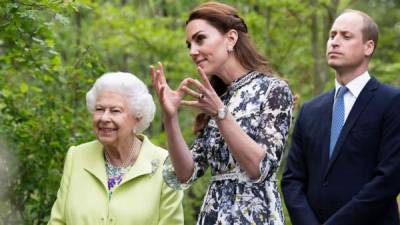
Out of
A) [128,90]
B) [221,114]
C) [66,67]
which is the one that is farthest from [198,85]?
[66,67]

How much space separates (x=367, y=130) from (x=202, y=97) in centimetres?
116

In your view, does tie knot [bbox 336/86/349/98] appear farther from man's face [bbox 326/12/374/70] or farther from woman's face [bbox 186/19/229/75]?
woman's face [bbox 186/19/229/75]

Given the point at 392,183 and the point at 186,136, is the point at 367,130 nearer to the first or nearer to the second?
the point at 392,183

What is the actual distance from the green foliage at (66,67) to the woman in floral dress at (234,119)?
1.28 m

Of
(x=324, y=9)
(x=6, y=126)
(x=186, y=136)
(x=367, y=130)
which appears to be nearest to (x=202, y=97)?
(x=367, y=130)

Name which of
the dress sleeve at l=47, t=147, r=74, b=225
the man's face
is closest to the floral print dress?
the man's face

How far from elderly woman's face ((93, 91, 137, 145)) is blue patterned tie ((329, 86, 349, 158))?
126cm

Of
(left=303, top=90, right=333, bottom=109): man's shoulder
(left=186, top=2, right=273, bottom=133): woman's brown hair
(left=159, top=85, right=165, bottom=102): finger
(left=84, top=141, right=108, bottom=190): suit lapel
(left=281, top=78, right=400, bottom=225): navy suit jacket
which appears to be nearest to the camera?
(left=159, top=85, right=165, bottom=102): finger

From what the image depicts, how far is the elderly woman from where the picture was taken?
5.00 metres

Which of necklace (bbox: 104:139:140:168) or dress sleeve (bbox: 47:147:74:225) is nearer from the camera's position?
dress sleeve (bbox: 47:147:74:225)

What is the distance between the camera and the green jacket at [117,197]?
16.4 feet

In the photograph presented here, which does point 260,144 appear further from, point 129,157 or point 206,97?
point 129,157

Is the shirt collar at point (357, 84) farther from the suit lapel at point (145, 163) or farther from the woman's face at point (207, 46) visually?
the suit lapel at point (145, 163)

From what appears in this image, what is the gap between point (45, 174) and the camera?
6457 millimetres
